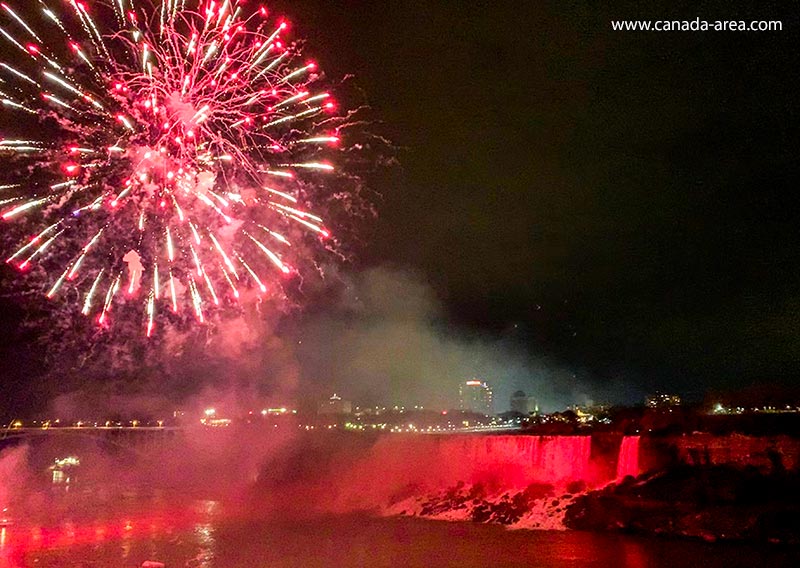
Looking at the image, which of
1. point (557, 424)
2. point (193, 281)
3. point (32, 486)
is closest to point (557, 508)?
point (557, 424)

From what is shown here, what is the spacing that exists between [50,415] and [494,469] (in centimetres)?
4059

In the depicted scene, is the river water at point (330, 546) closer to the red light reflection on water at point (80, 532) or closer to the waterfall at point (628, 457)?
the red light reflection on water at point (80, 532)

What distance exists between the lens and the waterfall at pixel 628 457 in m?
27.6

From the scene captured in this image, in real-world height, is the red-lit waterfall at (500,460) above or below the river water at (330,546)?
above

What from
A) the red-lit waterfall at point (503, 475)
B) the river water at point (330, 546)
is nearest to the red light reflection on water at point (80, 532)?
the river water at point (330, 546)

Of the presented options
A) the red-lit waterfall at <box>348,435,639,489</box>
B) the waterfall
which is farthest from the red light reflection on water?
the waterfall

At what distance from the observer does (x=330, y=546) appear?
75.9ft

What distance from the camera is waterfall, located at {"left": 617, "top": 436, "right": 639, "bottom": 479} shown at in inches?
1088

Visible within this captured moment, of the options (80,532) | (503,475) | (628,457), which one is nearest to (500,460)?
(503,475)

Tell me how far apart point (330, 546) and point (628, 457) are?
38.6 feet

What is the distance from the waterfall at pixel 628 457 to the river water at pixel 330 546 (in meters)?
4.21

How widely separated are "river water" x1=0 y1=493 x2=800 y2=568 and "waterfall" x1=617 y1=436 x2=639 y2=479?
13.8ft

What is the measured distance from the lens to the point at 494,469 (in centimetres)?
3269

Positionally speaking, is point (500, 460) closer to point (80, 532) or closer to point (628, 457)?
point (628, 457)
